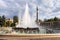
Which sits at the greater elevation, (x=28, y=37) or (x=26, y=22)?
(x=26, y=22)

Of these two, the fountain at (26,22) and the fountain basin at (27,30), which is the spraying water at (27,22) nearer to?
the fountain at (26,22)

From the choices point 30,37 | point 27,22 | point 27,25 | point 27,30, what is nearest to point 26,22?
point 27,22

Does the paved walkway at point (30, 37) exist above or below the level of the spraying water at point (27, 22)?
below

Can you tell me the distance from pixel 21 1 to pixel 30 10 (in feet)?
1.83

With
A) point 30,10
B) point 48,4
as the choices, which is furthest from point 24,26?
point 48,4

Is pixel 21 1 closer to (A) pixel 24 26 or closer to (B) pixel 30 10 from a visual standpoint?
(B) pixel 30 10

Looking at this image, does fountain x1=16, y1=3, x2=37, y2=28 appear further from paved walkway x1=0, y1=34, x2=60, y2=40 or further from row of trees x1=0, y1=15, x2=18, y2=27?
paved walkway x1=0, y1=34, x2=60, y2=40

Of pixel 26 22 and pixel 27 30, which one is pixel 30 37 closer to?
pixel 27 30

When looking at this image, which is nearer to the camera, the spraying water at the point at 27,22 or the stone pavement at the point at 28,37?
the stone pavement at the point at 28,37

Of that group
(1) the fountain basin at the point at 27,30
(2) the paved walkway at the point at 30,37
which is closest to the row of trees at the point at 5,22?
(1) the fountain basin at the point at 27,30

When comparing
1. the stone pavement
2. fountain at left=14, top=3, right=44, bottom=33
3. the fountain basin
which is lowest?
the stone pavement

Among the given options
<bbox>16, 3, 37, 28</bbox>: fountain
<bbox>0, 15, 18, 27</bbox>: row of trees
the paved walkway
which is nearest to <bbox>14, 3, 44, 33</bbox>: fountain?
<bbox>16, 3, 37, 28</bbox>: fountain

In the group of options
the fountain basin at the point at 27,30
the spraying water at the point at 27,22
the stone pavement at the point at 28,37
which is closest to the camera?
the stone pavement at the point at 28,37

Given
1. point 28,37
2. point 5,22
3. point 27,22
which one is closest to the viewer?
point 28,37
